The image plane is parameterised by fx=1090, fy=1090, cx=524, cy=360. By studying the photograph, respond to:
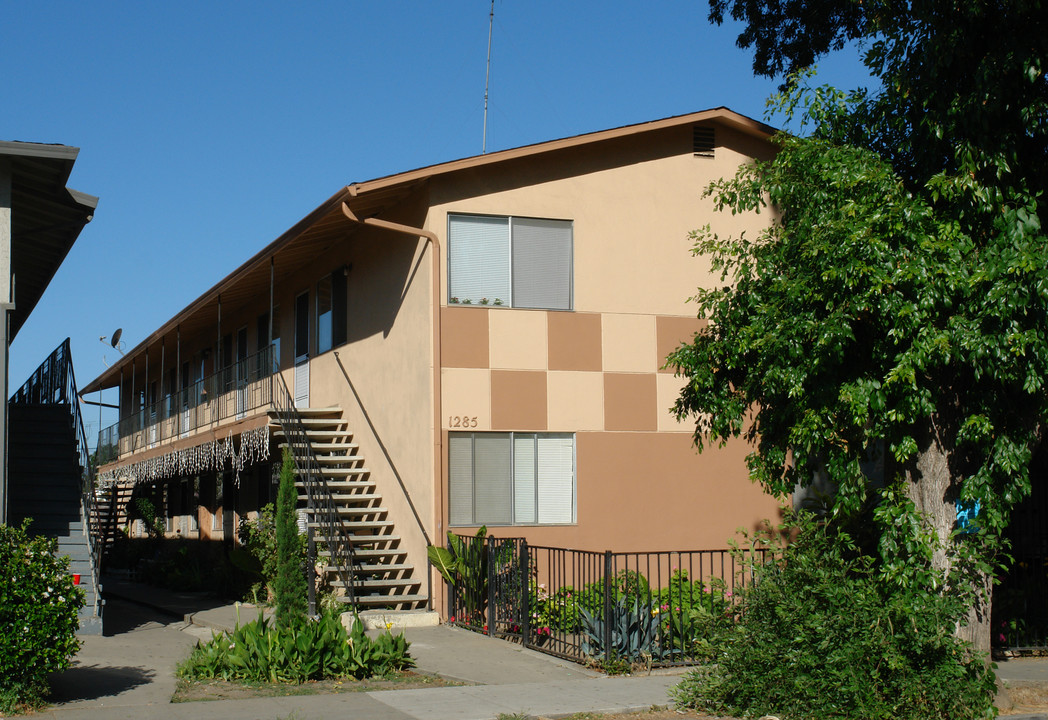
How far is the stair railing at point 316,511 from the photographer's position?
1502 centimetres

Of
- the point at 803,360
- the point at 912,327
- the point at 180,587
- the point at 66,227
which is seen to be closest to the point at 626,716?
the point at 803,360

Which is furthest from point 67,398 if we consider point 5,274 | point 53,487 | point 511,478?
point 511,478

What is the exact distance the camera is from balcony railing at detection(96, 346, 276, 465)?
70.8 ft

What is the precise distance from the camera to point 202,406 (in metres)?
27.0

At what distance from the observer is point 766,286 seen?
10266mm

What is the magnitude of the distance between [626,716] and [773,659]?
136cm

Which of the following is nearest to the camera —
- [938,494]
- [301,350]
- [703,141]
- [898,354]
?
[898,354]

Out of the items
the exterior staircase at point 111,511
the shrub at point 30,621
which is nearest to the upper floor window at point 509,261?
the shrub at point 30,621

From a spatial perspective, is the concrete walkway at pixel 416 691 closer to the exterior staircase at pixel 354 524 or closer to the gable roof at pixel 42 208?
the exterior staircase at pixel 354 524

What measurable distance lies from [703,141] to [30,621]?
40.9 ft

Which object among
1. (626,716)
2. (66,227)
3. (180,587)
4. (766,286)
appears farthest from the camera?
(180,587)

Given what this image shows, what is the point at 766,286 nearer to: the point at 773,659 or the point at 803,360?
the point at 803,360

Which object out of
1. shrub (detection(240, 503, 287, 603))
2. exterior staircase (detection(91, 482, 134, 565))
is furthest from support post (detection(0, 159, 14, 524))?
exterior staircase (detection(91, 482, 134, 565))

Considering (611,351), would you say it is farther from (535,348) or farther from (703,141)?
(703,141)
